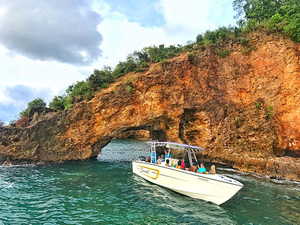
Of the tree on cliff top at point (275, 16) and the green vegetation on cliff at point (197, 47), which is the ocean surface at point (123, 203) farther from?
the tree on cliff top at point (275, 16)

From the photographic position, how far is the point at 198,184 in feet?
33.2

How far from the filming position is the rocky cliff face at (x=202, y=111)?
1666cm

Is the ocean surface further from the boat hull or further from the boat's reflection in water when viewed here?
the boat hull

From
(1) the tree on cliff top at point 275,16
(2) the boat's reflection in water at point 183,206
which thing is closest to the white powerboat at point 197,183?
(2) the boat's reflection in water at point 183,206

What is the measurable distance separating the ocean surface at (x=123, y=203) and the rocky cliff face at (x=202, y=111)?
465 cm

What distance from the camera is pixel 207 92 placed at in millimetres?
20141

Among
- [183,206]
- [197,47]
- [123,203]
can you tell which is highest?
[197,47]

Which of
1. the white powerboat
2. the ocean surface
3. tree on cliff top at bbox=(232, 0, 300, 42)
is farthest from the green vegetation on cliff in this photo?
the white powerboat

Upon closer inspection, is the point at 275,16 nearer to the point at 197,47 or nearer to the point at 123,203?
the point at 197,47

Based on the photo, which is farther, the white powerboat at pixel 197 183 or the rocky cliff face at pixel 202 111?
the rocky cliff face at pixel 202 111

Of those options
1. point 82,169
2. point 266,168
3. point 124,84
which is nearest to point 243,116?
point 266,168

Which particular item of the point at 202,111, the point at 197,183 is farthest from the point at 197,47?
the point at 197,183

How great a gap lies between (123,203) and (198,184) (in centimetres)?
422

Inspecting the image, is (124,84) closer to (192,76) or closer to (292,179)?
(192,76)
